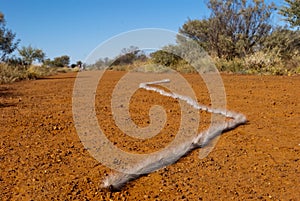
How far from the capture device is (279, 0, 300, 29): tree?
13.1 meters

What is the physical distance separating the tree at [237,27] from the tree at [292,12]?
3.96 ft

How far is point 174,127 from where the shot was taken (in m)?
3.66

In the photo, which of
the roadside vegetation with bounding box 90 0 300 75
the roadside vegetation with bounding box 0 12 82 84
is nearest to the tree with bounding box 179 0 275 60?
the roadside vegetation with bounding box 90 0 300 75

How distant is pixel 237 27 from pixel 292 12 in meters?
2.66

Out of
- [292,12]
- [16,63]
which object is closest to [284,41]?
[292,12]

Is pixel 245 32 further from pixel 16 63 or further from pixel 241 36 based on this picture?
pixel 16 63

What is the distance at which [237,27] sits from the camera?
15438 millimetres

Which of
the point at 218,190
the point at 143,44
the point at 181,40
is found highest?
the point at 181,40

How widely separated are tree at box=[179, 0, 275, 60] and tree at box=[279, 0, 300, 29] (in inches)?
47.5

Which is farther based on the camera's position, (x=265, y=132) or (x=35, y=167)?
(x=265, y=132)

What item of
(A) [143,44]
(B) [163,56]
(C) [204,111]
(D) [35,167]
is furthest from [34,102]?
(B) [163,56]

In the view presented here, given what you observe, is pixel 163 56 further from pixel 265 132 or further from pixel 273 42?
pixel 265 132

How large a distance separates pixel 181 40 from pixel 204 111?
1491 centimetres

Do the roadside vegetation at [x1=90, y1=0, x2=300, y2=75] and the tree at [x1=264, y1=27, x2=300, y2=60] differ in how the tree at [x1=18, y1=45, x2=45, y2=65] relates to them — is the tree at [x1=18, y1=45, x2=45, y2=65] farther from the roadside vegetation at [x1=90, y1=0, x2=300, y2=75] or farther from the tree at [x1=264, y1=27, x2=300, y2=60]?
the tree at [x1=264, y1=27, x2=300, y2=60]
